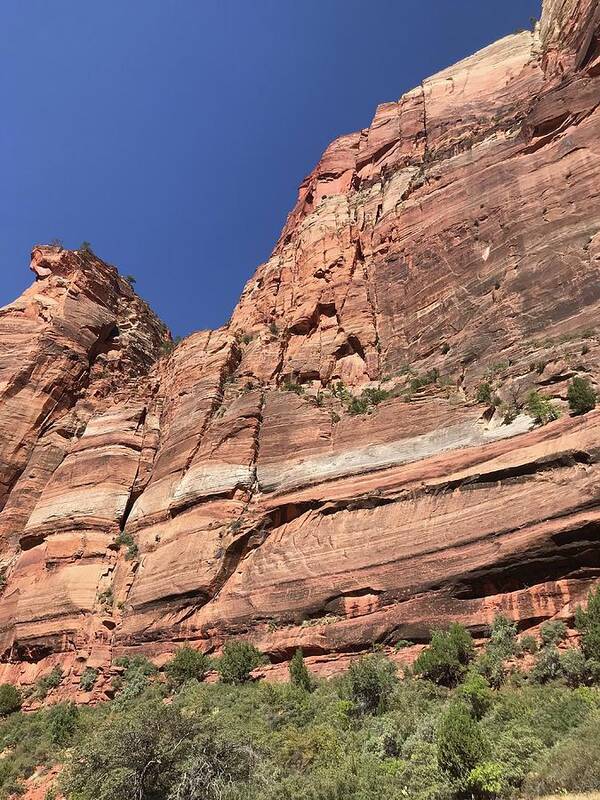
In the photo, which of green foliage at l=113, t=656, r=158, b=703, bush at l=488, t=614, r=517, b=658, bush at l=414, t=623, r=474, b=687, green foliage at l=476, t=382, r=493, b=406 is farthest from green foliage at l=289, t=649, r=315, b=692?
green foliage at l=476, t=382, r=493, b=406

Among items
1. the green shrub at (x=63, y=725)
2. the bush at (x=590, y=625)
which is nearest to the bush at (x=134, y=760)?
the green shrub at (x=63, y=725)

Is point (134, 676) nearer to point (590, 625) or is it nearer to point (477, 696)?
point (477, 696)

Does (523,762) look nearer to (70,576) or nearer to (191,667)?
(191,667)

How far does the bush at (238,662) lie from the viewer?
1917 centimetres

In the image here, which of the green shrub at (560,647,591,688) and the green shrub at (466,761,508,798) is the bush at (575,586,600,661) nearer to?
the green shrub at (560,647,591,688)

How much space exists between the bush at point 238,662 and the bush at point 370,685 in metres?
4.60

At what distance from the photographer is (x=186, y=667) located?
2033 cm

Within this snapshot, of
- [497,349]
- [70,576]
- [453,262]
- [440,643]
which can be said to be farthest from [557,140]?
[70,576]

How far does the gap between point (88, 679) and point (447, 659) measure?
14.6 m

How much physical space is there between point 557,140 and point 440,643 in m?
23.2

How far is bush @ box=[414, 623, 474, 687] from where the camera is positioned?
15.2 m

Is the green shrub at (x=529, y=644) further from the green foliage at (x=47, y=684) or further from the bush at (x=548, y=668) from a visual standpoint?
the green foliage at (x=47, y=684)

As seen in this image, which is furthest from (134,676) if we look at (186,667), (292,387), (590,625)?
(590,625)

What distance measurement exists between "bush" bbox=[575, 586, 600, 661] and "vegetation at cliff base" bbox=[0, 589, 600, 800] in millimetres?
36
